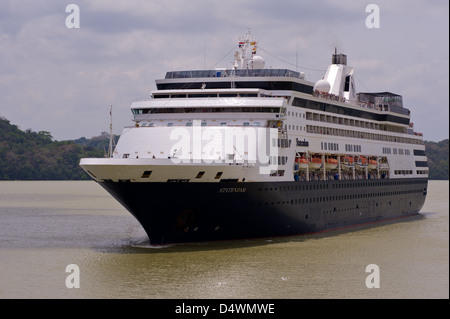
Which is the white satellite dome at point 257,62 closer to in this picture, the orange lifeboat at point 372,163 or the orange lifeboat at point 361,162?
the orange lifeboat at point 361,162

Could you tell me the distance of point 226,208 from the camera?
112ft

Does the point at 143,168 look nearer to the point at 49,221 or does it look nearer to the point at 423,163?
the point at 49,221

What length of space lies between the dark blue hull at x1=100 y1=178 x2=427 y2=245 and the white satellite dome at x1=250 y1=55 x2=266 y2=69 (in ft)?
27.2

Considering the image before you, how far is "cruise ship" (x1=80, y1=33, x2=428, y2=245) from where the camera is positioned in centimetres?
3294

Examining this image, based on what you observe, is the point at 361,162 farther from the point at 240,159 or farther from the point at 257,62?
the point at 240,159

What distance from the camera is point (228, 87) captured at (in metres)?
39.8

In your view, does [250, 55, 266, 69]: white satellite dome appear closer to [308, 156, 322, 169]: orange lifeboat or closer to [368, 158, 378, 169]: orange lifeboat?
[308, 156, 322, 169]: orange lifeboat

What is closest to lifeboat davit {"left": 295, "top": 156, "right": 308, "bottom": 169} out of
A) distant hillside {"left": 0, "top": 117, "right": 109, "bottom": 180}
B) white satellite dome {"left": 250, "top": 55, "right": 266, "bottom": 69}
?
white satellite dome {"left": 250, "top": 55, "right": 266, "bottom": 69}

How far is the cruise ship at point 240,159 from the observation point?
3294 centimetres

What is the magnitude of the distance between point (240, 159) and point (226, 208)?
8.42ft

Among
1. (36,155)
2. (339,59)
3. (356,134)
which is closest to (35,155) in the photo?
(36,155)

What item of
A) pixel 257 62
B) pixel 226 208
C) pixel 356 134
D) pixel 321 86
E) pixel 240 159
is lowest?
pixel 226 208
